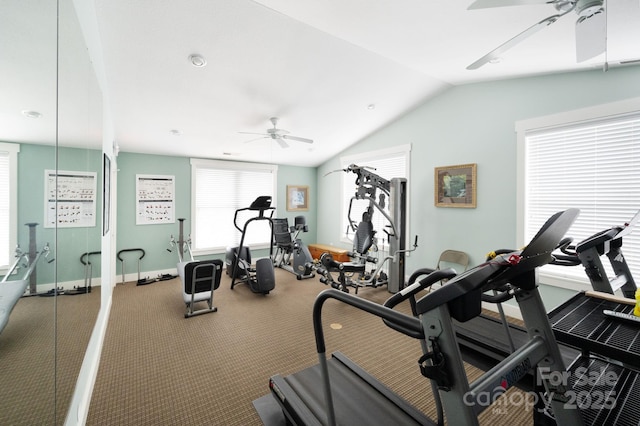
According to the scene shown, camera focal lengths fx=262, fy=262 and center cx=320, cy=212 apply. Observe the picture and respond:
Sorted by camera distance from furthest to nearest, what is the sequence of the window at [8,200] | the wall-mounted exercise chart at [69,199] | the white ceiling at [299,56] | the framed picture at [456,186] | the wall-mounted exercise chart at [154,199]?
1. the wall-mounted exercise chart at [154,199]
2. the framed picture at [456,186]
3. the white ceiling at [299,56]
4. the wall-mounted exercise chart at [69,199]
5. the window at [8,200]

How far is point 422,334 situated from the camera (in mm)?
861

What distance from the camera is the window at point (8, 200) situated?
0.62m

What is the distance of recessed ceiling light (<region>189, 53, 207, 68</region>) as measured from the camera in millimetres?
2717

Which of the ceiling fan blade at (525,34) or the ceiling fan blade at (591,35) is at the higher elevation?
the ceiling fan blade at (525,34)

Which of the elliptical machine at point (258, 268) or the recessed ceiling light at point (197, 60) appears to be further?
the elliptical machine at point (258, 268)

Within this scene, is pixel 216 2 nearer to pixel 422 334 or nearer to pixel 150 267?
pixel 422 334

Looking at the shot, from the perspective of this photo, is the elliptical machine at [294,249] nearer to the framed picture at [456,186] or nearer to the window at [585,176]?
the framed picture at [456,186]

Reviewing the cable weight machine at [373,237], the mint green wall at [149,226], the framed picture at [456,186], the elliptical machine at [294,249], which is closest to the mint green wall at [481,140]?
the framed picture at [456,186]

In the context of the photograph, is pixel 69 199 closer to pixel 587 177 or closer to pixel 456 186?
pixel 456 186

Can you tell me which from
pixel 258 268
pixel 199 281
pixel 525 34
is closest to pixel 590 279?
pixel 525 34

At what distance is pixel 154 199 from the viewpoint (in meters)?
5.16

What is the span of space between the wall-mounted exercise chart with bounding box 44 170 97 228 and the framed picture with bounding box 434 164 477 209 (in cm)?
414

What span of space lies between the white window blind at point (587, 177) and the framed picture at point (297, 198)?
4.75 m

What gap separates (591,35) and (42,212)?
3.02m
